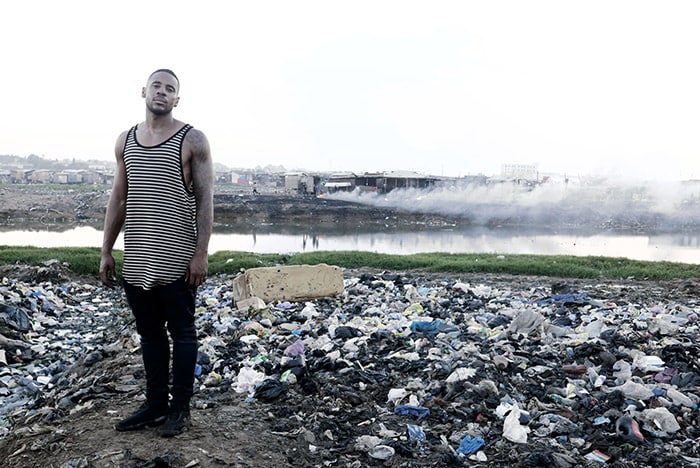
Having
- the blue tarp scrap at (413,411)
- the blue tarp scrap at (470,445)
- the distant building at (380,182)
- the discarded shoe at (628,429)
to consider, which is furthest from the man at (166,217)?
the distant building at (380,182)

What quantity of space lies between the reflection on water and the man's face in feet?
49.3

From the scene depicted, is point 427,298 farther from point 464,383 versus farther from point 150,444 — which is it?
point 150,444

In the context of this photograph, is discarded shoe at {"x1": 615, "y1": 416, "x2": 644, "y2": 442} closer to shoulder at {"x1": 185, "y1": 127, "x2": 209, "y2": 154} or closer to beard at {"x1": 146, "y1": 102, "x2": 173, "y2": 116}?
shoulder at {"x1": 185, "y1": 127, "x2": 209, "y2": 154}

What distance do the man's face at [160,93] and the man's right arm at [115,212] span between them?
25 cm

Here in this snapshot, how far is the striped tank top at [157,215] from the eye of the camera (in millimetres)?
2547

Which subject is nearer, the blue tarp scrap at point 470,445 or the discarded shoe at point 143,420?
the discarded shoe at point 143,420

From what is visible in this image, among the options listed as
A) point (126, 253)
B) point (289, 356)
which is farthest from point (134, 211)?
point (289, 356)

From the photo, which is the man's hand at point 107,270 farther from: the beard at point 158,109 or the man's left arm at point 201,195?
the beard at point 158,109

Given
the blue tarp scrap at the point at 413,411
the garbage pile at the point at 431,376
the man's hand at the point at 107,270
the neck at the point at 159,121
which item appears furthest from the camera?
the blue tarp scrap at the point at 413,411

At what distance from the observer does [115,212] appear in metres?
2.76

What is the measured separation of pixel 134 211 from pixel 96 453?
111 cm

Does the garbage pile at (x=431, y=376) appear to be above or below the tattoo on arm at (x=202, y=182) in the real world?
below

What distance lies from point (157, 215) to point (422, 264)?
968cm

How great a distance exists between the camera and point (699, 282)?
9141 millimetres
